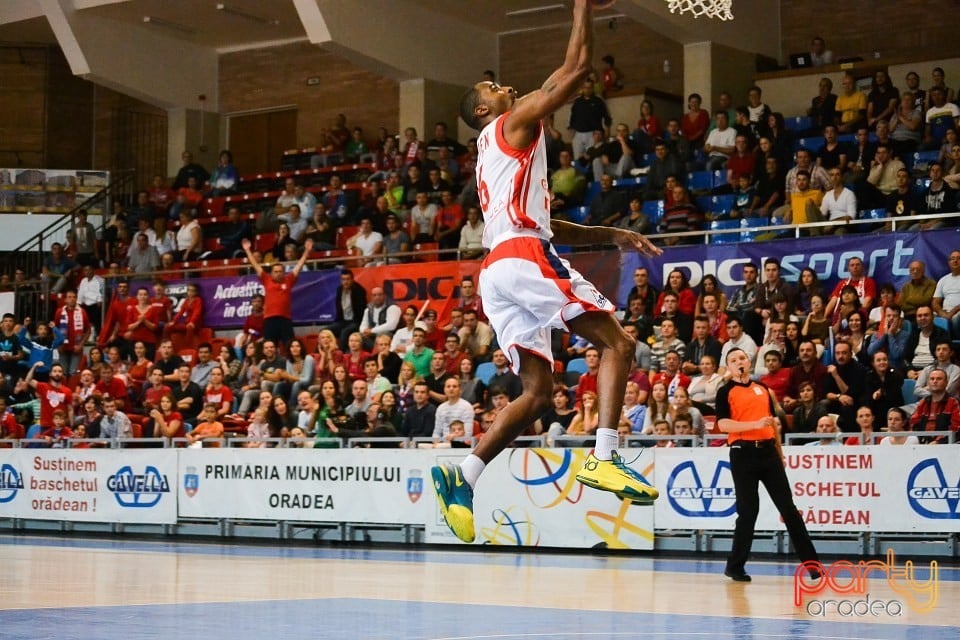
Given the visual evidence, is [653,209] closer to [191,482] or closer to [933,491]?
[191,482]

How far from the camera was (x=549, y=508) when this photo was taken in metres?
16.2

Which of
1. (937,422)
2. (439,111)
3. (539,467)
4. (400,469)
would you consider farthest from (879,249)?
(439,111)

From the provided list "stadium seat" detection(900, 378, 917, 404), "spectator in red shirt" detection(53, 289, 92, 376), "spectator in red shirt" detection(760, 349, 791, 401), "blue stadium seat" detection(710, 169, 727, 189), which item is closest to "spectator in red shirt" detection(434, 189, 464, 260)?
"blue stadium seat" detection(710, 169, 727, 189)

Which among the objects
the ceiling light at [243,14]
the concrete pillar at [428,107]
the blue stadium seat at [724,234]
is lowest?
the blue stadium seat at [724,234]

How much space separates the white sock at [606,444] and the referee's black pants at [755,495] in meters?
5.57

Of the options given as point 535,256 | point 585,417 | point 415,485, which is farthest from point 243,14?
point 535,256

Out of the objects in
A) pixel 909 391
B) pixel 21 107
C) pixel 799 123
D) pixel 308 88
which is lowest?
pixel 909 391

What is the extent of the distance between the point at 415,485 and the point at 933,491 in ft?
19.5

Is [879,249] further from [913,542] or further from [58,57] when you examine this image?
[58,57]

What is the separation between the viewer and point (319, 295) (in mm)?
23047

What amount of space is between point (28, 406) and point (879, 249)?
13.6 m

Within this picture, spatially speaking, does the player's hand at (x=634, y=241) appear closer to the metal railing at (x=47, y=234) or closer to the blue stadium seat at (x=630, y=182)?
the blue stadium seat at (x=630, y=182)

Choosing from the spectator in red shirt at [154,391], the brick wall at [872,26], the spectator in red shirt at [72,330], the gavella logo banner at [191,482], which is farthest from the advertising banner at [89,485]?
the brick wall at [872,26]

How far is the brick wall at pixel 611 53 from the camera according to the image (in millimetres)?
27844
